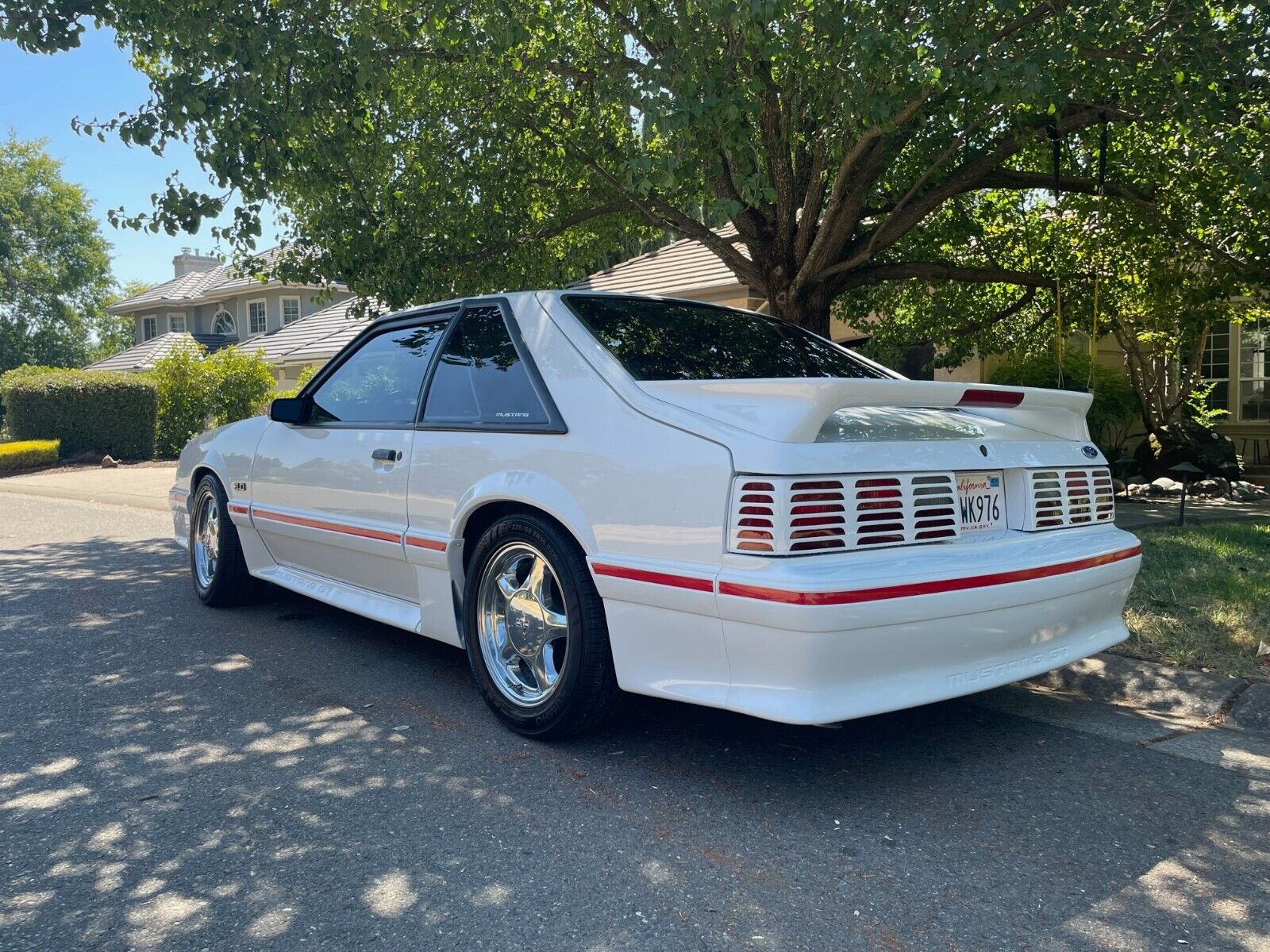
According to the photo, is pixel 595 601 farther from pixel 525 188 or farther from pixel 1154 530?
pixel 525 188

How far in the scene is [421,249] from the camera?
9305 millimetres

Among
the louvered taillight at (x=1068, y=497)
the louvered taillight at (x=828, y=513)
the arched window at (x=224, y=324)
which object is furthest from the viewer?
the arched window at (x=224, y=324)

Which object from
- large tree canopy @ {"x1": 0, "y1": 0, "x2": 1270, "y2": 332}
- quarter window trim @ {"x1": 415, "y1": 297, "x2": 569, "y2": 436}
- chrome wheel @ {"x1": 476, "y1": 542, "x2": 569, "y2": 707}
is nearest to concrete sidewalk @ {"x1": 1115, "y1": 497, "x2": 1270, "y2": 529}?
large tree canopy @ {"x1": 0, "y1": 0, "x2": 1270, "y2": 332}

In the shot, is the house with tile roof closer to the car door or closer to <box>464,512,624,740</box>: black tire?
the car door

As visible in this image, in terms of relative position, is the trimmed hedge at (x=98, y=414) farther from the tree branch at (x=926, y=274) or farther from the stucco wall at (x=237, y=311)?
the tree branch at (x=926, y=274)

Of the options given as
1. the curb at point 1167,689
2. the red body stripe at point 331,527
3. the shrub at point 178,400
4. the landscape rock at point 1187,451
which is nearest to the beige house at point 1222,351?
the landscape rock at point 1187,451

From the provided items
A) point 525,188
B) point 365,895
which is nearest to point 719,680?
point 365,895

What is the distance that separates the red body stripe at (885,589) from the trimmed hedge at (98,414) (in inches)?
830

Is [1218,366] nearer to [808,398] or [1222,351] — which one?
[1222,351]

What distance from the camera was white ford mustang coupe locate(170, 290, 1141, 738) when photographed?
10.3ft

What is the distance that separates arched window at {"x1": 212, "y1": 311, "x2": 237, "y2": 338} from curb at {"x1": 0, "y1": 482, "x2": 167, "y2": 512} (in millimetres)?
21924

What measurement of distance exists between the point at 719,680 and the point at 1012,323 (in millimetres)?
10708

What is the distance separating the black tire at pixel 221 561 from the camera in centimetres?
613

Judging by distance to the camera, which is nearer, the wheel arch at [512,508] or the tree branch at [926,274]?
the wheel arch at [512,508]
